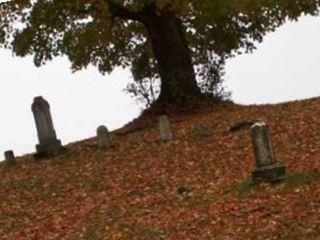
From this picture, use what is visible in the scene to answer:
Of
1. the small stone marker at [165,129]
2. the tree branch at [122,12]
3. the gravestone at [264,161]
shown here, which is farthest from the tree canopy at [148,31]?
the gravestone at [264,161]

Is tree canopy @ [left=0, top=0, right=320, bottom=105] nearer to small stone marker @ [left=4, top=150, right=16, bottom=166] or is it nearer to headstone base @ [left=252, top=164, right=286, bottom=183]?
small stone marker @ [left=4, top=150, right=16, bottom=166]

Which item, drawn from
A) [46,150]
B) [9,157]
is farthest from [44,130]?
[9,157]

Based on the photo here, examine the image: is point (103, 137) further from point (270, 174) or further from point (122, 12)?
point (270, 174)

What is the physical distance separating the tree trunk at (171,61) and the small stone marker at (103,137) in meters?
5.63

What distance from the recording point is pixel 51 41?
29.6 m

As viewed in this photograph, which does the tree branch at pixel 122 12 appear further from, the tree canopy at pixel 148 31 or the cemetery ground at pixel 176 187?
the cemetery ground at pixel 176 187

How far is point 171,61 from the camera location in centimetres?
2920

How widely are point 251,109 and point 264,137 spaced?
11.3 meters

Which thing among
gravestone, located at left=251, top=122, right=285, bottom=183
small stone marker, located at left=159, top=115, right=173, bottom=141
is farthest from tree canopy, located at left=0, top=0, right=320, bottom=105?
gravestone, located at left=251, top=122, right=285, bottom=183

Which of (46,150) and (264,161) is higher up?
(46,150)

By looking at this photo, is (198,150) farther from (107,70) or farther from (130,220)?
(107,70)

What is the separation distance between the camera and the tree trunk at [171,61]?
28.9 metres

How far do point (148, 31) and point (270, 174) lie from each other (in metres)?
15.3

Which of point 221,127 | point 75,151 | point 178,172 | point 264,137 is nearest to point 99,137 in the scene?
point 75,151
